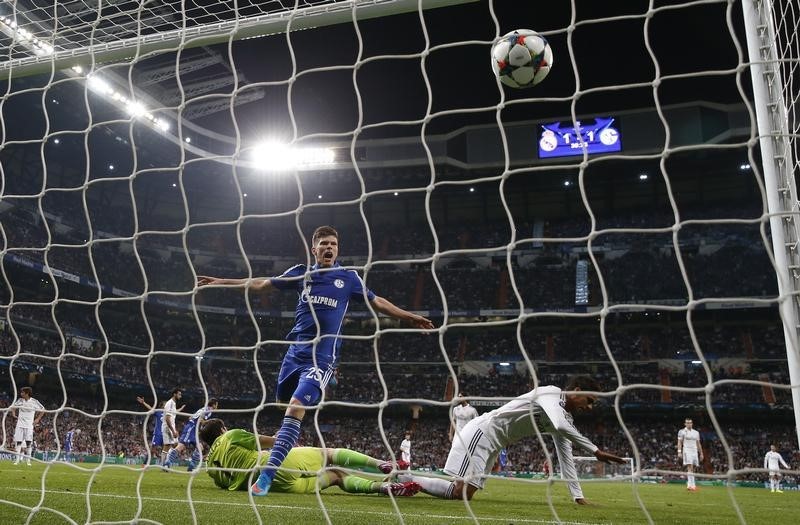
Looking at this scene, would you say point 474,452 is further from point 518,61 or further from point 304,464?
point 518,61

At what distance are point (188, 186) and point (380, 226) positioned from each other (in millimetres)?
9620

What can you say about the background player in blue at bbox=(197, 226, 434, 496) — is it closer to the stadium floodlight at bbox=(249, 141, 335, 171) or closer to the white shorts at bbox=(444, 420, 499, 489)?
the white shorts at bbox=(444, 420, 499, 489)

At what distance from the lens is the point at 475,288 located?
29734mm

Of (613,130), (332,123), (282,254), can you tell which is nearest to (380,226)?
(282,254)

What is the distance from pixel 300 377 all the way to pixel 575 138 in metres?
24.9

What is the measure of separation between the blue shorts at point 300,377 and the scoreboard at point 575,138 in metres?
23.9

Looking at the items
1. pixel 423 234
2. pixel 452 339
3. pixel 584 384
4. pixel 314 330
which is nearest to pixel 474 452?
pixel 584 384

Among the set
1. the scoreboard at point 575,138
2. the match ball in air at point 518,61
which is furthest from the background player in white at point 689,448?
the scoreboard at point 575,138

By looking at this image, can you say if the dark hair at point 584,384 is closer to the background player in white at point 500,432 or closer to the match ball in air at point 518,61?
the background player in white at point 500,432

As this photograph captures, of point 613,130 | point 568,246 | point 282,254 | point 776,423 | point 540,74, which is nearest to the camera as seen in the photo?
point 540,74

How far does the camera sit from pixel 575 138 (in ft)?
89.6

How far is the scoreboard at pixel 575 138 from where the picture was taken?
26891 mm

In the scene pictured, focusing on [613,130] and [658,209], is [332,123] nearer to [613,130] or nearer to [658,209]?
[613,130]

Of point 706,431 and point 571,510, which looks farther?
A: point 706,431
